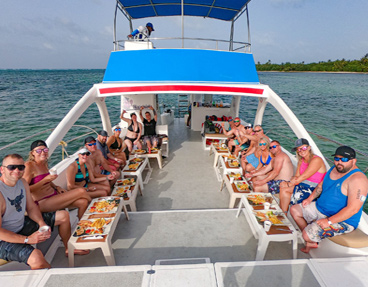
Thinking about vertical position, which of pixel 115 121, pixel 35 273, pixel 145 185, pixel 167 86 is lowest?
pixel 115 121

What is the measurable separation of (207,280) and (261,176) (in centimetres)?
310

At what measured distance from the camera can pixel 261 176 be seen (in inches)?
177

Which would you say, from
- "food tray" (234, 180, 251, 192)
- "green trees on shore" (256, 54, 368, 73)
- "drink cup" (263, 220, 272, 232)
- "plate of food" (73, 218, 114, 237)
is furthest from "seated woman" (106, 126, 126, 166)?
"green trees on shore" (256, 54, 368, 73)

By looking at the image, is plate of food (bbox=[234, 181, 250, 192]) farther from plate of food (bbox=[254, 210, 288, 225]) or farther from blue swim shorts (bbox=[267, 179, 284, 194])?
plate of food (bbox=[254, 210, 288, 225])

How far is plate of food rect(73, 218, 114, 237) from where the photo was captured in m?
2.64

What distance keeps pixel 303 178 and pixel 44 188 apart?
421 cm

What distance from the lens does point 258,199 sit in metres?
3.40

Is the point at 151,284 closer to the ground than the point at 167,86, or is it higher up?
closer to the ground

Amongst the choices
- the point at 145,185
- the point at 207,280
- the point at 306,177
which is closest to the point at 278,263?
the point at 207,280

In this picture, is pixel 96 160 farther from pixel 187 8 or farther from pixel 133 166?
pixel 187 8

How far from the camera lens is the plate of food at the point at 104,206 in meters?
3.11

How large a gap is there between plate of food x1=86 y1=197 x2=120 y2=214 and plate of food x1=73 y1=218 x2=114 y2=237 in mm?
231

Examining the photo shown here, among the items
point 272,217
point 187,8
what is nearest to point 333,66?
point 187,8

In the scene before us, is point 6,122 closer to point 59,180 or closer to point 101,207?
point 59,180
